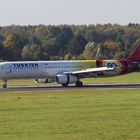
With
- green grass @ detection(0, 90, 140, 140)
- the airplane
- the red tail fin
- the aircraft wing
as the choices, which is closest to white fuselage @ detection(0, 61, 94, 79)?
the airplane

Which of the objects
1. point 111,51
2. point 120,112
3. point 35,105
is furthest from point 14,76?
point 111,51

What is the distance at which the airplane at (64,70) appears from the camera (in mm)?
69062

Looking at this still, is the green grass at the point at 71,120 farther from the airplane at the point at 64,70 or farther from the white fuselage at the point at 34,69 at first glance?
the white fuselage at the point at 34,69

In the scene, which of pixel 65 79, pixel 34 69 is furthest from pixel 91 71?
pixel 34 69

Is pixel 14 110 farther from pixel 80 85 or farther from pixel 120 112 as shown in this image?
pixel 80 85

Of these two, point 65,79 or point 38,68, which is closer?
point 65,79

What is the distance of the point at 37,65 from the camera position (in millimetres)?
70062

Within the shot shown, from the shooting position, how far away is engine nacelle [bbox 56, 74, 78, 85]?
6825 cm

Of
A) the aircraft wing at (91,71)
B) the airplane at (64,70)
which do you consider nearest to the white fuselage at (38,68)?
the airplane at (64,70)

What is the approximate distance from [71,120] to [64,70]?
40535 mm

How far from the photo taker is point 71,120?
3009cm

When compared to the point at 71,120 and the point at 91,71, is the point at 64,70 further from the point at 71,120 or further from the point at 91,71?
the point at 71,120

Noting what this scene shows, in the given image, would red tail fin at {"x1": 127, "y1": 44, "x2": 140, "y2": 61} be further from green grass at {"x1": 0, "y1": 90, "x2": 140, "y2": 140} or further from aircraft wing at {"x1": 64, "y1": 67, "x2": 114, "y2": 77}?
green grass at {"x1": 0, "y1": 90, "x2": 140, "y2": 140}

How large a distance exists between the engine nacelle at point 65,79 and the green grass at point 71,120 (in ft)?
89.6
